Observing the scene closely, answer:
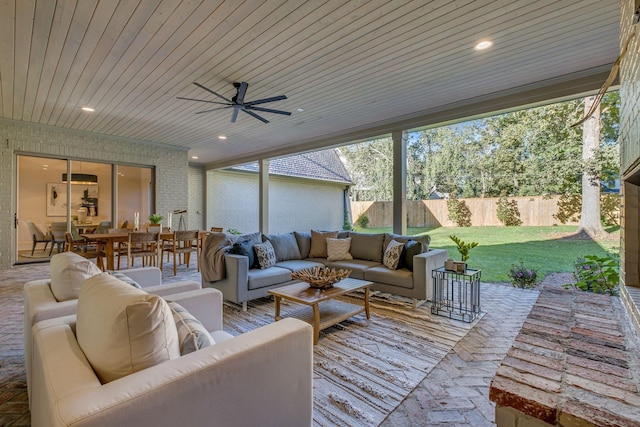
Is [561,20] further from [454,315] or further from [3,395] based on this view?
[3,395]

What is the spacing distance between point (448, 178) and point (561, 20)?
5.53 metres

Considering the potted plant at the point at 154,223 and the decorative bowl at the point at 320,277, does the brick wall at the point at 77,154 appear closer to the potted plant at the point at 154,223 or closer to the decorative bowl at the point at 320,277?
the potted plant at the point at 154,223

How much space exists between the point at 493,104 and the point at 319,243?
131 inches

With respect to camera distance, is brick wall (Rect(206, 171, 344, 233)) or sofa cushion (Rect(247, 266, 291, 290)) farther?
brick wall (Rect(206, 171, 344, 233))

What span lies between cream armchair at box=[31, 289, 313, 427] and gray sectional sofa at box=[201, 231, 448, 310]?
2230 mm

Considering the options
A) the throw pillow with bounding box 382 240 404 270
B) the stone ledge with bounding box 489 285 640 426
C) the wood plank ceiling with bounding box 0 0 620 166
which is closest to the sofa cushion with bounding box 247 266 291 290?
the throw pillow with bounding box 382 240 404 270

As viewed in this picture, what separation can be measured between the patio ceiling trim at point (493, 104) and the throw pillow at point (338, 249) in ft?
7.66

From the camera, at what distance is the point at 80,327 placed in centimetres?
126

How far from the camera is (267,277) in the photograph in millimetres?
3842

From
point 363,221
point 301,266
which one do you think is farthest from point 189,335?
point 363,221

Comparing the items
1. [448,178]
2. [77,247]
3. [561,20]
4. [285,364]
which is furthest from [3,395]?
[448,178]

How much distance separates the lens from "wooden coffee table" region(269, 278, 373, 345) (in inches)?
110

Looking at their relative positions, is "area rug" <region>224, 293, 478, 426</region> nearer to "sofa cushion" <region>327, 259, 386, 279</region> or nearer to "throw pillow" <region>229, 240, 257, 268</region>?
"sofa cushion" <region>327, 259, 386, 279</region>

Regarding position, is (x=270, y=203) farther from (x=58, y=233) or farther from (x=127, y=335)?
(x=127, y=335)
